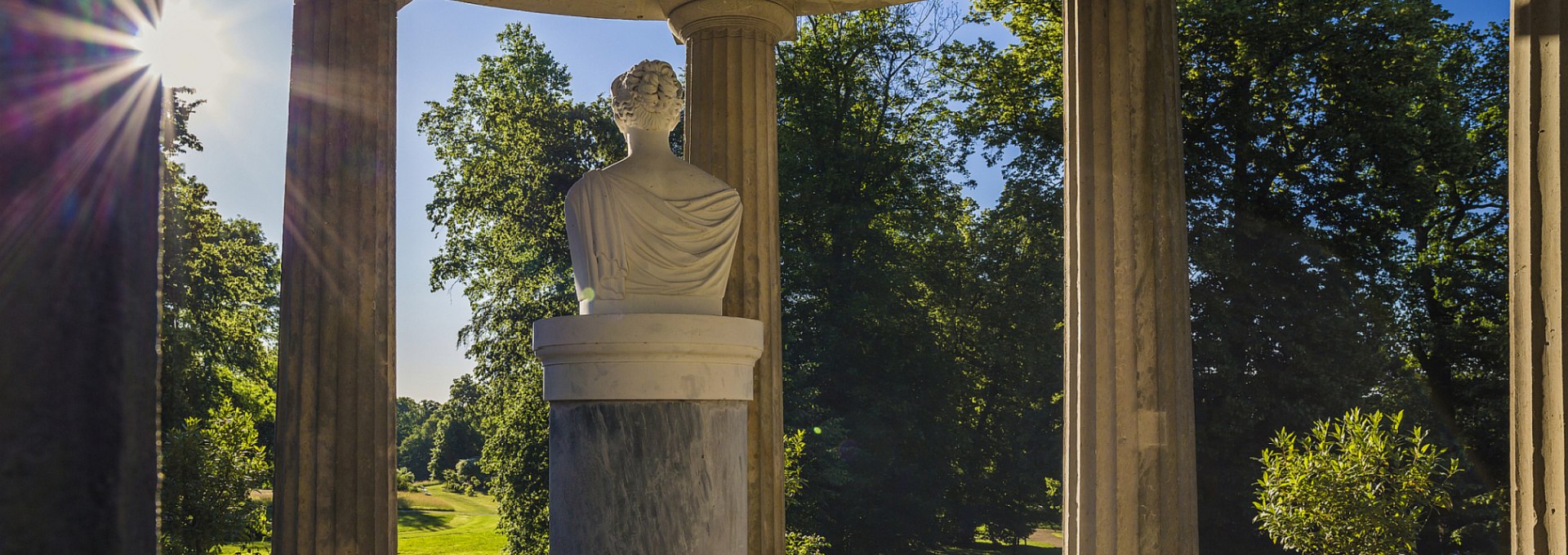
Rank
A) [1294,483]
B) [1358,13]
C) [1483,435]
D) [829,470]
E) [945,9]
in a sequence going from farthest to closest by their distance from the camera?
[945,9] < [829,470] < [1358,13] < [1483,435] < [1294,483]

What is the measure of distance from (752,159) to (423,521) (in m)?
31.3

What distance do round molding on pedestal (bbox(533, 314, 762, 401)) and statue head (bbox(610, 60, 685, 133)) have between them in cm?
183

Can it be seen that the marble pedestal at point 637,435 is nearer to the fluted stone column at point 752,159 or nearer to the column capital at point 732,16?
the fluted stone column at point 752,159

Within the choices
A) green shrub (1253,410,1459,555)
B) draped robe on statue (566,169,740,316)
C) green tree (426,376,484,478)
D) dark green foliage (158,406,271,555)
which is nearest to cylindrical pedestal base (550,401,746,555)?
draped robe on statue (566,169,740,316)

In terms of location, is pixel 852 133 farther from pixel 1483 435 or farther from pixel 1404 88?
pixel 1483 435

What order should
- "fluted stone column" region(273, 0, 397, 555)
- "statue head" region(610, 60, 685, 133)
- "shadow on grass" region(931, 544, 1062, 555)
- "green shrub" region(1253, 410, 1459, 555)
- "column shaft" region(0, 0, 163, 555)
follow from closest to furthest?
1. "column shaft" region(0, 0, 163, 555)
2. "statue head" region(610, 60, 685, 133)
3. "fluted stone column" region(273, 0, 397, 555)
4. "green shrub" region(1253, 410, 1459, 555)
5. "shadow on grass" region(931, 544, 1062, 555)

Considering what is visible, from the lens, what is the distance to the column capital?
53.2 feet

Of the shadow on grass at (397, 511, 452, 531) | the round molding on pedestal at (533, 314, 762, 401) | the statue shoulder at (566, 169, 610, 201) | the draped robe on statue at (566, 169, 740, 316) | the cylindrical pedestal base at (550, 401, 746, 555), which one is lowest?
the shadow on grass at (397, 511, 452, 531)

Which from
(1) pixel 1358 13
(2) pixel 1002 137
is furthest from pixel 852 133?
(1) pixel 1358 13

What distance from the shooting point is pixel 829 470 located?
3384 cm

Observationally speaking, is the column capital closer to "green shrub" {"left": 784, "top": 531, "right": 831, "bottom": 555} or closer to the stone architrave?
the stone architrave

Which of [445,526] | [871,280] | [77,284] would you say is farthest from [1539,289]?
[445,526]

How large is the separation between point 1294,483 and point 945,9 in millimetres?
21424

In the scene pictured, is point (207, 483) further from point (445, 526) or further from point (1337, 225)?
point (1337, 225)
